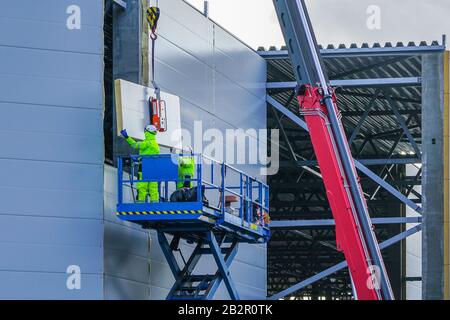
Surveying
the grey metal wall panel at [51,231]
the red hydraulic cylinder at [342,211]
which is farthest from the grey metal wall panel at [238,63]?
the grey metal wall panel at [51,231]

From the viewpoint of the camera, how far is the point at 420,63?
36.0m

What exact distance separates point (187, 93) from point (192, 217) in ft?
21.1

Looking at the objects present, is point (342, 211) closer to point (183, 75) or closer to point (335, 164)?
point (335, 164)

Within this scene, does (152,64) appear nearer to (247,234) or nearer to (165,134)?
(165,134)

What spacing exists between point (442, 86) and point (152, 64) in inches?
424

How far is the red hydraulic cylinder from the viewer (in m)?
24.3

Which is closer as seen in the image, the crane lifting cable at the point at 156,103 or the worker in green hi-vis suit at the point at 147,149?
the worker in green hi-vis suit at the point at 147,149

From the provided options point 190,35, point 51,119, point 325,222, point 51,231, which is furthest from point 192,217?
point 325,222

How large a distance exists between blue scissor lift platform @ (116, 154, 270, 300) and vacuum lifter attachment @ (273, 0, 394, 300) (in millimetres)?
2308

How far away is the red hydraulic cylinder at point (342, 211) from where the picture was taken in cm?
2427

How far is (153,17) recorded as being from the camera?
26.0 metres

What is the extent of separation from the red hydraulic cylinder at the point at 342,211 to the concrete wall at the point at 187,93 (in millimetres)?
4607

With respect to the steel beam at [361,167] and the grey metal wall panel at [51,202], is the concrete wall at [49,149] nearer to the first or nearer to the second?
the grey metal wall panel at [51,202]
